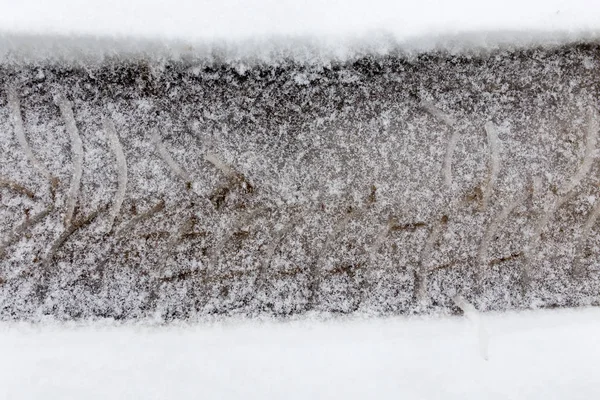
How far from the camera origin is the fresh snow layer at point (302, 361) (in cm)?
127

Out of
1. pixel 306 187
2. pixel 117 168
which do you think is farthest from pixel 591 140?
pixel 117 168

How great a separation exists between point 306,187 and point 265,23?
46 centimetres

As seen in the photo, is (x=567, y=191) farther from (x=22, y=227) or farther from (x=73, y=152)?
(x=22, y=227)

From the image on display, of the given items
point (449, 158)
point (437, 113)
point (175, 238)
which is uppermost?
point (437, 113)

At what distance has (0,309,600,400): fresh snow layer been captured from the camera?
4.16 feet

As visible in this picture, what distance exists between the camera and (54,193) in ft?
4.40

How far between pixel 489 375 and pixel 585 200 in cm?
57

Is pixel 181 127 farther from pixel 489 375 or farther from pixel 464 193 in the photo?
pixel 489 375

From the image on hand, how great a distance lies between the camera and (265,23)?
1269mm

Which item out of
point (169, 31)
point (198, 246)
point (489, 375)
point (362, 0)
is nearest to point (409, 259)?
point (489, 375)

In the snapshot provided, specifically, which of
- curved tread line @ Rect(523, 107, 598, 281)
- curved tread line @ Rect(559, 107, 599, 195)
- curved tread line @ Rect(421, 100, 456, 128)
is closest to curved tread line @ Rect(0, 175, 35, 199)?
curved tread line @ Rect(421, 100, 456, 128)

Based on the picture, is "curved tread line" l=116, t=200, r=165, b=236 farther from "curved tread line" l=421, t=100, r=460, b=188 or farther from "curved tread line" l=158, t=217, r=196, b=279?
"curved tread line" l=421, t=100, r=460, b=188

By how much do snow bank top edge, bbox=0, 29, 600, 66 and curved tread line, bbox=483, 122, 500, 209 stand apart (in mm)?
216

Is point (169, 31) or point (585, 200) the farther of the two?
point (585, 200)
